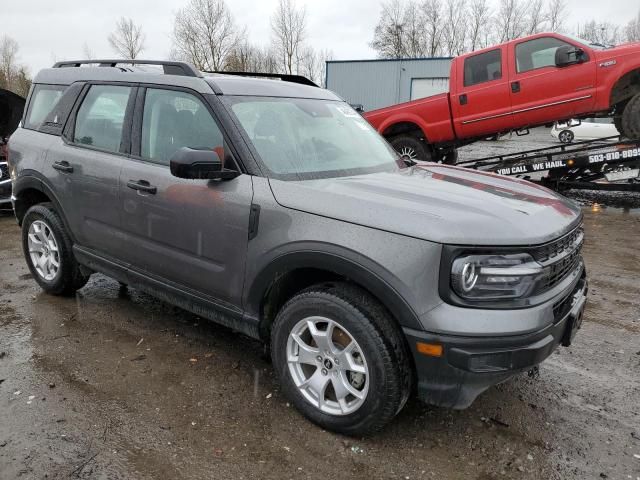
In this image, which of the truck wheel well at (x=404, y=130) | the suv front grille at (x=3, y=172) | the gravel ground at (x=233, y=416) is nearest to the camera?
the gravel ground at (x=233, y=416)

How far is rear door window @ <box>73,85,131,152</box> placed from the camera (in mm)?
3693

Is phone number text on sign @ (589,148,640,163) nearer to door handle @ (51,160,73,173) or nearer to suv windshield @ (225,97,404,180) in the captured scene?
suv windshield @ (225,97,404,180)

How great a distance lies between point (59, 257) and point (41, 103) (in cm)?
132

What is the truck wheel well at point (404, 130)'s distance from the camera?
9773mm

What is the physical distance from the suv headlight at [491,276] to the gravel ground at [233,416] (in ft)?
2.86

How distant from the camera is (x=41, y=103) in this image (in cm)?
447

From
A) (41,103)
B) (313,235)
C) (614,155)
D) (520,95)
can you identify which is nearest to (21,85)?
(520,95)

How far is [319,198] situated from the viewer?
2676 millimetres

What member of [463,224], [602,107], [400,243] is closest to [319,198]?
[400,243]

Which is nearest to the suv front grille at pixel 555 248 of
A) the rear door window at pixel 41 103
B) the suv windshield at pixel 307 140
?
the suv windshield at pixel 307 140

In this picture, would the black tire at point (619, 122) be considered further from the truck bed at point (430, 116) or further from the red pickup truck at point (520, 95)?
the truck bed at point (430, 116)

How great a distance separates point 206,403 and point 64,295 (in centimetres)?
222

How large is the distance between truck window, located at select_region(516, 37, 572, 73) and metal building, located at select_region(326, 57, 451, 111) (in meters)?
21.1

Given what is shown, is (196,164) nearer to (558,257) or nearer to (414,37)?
(558,257)
